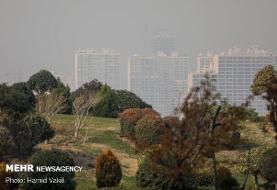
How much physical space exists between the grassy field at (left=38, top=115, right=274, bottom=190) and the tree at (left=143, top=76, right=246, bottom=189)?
1.86 m

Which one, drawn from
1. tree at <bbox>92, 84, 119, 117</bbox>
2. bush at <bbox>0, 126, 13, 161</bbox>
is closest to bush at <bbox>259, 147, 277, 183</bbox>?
bush at <bbox>0, 126, 13, 161</bbox>

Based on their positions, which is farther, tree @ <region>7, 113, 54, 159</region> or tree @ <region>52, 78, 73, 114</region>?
tree @ <region>52, 78, 73, 114</region>

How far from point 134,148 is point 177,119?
11025mm

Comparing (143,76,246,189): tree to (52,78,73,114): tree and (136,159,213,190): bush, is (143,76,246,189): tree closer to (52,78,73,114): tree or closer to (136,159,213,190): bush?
(136,159,213,190): bush

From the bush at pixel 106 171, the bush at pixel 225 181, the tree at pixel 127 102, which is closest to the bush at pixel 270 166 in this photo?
the bush at pixel 225 181

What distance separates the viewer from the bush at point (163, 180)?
1957 cm

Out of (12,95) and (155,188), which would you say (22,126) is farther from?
(155,188)

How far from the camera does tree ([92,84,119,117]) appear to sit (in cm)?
3938

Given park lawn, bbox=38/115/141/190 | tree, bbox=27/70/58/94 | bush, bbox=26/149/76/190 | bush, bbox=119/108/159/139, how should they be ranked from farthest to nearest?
1. tree, bbox=27/70/58/94
2. bush, bbox=119/108/159/139
3. park lawn, bbox=38/115/141/190
4. bush, bbox=26/149/76/190

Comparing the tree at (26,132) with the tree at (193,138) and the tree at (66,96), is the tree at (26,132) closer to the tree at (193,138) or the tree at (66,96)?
the tree at (193,138)

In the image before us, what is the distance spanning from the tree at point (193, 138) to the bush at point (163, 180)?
88cm

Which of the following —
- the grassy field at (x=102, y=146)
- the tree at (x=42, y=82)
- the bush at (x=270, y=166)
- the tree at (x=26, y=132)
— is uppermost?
the tree at (x=42, y=82)

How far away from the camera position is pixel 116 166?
1978 centimetres

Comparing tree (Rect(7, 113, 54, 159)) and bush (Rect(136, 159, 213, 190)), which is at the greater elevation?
tree (Rect(7, 113, 54, 159))
